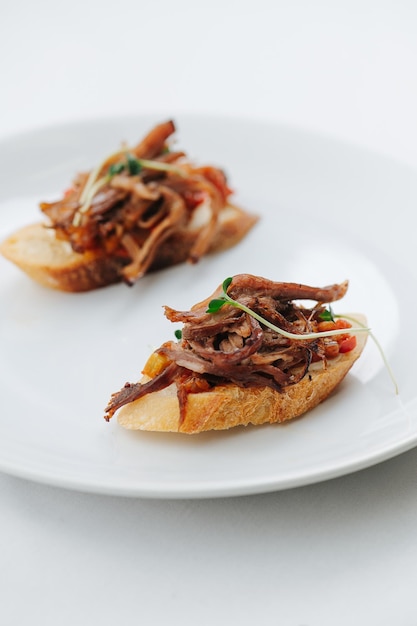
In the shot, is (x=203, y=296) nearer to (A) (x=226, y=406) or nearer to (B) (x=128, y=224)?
(B) (x=128, y=224)

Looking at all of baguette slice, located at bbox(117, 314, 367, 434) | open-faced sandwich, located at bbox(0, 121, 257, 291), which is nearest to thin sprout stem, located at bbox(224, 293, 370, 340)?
baguette slice, located at bbox(117, 314, 367, 434)

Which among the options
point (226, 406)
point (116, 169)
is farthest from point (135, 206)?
point (226, 406)

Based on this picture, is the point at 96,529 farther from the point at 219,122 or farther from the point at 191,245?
the point at 219,122

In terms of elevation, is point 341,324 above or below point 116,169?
below

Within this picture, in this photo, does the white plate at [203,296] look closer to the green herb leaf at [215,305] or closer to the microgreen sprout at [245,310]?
the microgreen sprout at [245,310]

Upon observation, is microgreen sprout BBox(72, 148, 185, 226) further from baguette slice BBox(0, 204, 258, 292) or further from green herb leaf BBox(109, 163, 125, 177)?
baguette slice BBox(0, 204, 258, 292)

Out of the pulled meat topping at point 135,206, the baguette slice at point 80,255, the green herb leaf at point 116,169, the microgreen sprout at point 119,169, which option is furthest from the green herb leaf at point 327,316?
the green herb leaf at point 116,169

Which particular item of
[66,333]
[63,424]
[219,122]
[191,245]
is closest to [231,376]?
[63,424]
